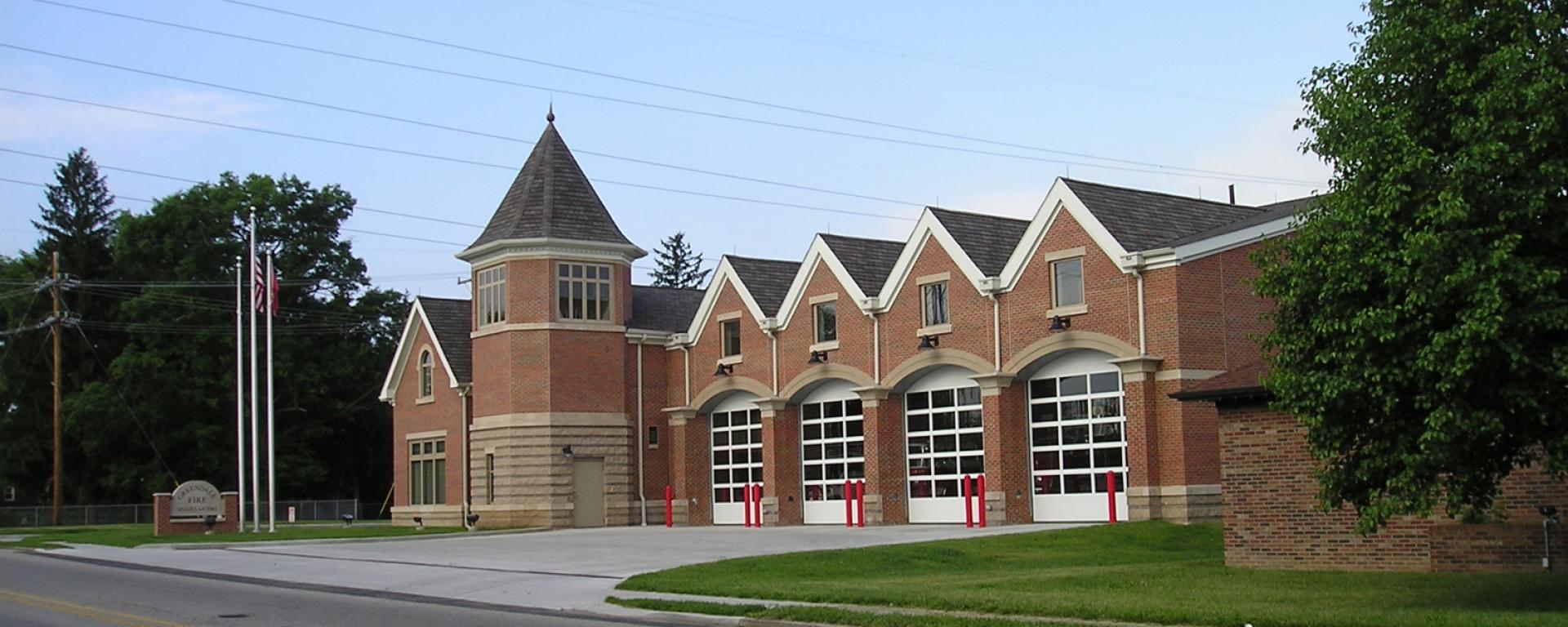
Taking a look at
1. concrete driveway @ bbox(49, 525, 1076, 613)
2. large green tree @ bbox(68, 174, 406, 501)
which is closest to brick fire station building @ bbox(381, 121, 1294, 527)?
concrete driveway @ bbox(49, 525, 1076, 613)

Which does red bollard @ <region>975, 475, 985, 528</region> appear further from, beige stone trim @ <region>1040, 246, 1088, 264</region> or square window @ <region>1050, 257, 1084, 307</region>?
beige stone trim @ <region>1040, 246, 1088, 264</region>

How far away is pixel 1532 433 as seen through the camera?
51.2ft

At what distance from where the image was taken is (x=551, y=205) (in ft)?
149

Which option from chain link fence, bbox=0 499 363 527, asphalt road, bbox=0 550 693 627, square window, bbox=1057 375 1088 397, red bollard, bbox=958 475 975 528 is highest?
square window, bbox=1057 375 1088 397

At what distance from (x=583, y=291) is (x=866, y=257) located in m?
8.90

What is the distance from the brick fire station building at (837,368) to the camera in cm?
3353

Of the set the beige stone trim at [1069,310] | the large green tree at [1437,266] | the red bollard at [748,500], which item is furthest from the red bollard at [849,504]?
the large green tree at [1437,266]

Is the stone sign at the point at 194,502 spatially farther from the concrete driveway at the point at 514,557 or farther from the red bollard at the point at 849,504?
the red bollard at the point at 849,504

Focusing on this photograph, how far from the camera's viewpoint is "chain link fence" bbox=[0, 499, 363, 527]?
219ft

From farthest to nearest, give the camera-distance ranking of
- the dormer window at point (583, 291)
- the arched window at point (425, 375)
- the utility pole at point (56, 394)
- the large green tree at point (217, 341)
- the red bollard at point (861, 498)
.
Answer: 1. the large green tree at point (217, 341)
2. the utility pole at point (56, 394)
3. the arched window at point (425, 375)
4. the dormer window at point (583, 291)
5. the red bollard at point (861, 498)

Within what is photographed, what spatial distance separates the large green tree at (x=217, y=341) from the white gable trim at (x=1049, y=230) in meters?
44.3

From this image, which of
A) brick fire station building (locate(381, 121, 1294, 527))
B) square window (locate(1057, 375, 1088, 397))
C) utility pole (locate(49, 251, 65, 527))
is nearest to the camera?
brick fire station building (locate(381, 121, 1294, 527))

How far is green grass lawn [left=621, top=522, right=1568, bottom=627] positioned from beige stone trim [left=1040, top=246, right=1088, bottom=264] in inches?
286

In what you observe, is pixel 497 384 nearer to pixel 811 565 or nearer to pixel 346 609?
pixel 811 565
